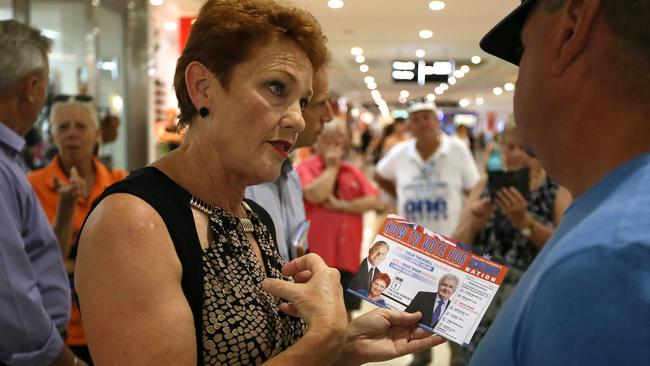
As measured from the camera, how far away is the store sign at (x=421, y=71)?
15.7m

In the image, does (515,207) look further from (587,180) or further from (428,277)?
(587,180)

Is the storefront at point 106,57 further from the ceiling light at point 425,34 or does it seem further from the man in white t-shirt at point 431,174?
the ceiling light at point 425,34

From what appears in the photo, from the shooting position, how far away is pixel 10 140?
206 cm

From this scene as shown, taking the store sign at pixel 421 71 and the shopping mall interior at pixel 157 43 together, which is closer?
the shopping mall interior at pixel 157 43

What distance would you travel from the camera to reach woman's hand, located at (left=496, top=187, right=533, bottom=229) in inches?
114

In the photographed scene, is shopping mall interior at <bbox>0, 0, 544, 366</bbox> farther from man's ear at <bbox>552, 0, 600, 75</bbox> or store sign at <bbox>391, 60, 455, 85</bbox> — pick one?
man's ear at <bbox>552, 0, 600, 75</bbox>

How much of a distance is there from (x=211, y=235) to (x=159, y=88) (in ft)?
26.2

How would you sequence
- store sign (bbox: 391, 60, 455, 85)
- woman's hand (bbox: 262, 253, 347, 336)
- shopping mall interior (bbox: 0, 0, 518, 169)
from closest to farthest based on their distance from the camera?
woman's hand (bbox: 262, 253, 347, 336), shopping mall interior (bbox: 0, 0, 518, 169), store sign (bbox: 391, 60, 455, 85)

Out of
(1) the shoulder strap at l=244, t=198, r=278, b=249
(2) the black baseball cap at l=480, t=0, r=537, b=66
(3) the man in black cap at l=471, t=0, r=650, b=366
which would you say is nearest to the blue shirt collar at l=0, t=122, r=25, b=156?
(1) the shoulder strap at l=244, t=198, r=278, b=249

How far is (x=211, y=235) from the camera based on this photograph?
1266mm

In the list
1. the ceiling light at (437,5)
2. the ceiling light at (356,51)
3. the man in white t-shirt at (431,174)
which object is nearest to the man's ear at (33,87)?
the man in white t-shirt at (431,174)

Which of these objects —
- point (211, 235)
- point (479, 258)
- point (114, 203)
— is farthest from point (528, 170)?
point (114, 203)

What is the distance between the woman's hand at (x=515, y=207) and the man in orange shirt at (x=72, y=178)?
6.39ft

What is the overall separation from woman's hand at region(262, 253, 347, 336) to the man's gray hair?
1429mm
